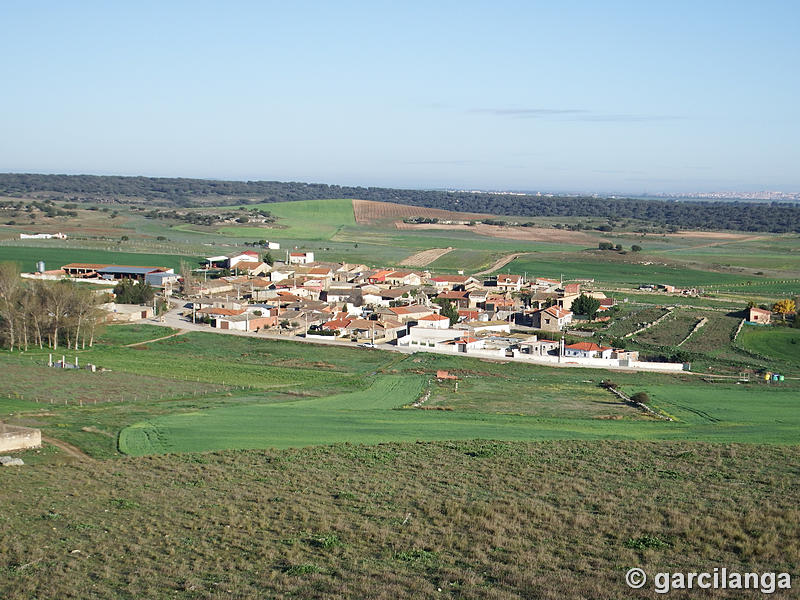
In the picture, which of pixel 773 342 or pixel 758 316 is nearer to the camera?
pixel 773 342

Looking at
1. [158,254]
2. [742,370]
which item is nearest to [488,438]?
[742,370]

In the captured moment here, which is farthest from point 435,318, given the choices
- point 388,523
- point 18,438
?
point 388,523

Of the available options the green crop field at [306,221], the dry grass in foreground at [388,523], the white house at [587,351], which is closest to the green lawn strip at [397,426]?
the dry grass in foreground at [388,523]

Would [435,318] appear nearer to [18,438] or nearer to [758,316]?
[758,316]

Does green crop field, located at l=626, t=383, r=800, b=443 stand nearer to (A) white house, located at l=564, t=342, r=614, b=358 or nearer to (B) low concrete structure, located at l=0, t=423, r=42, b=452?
(A) white house, located at l=564, t=342, r=614, b=358

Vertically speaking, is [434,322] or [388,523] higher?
[388,523]

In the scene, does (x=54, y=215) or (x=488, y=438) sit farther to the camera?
(x=54, y=215)

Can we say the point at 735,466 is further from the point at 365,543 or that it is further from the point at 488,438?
the point at 365,543

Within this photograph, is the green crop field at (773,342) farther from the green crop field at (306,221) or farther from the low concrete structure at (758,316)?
the green crop field at (306,221)
